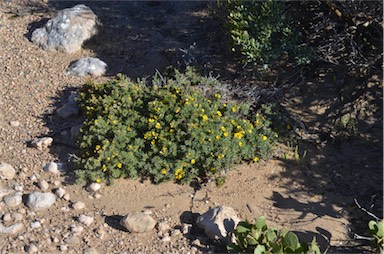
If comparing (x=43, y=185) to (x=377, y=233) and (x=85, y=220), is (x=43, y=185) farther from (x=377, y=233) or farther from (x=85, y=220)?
(x=377, y=233)

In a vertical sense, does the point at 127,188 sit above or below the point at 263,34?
below

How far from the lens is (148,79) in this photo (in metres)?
6.25

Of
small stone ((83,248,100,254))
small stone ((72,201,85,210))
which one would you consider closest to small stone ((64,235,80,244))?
small stone ((83,248,100,254))

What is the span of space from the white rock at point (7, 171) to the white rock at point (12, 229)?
0.59 m

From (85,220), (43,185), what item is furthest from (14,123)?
(85,220)

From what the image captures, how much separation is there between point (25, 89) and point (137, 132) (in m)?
1.58

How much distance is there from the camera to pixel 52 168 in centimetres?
516

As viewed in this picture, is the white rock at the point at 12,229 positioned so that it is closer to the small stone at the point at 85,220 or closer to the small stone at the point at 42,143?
the small stone at the point at 85,220

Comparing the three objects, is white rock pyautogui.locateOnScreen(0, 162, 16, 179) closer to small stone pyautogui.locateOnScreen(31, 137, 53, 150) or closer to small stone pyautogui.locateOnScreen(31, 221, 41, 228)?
small stone pyautogui.locateOnScreen(31, 137, 53, 150)

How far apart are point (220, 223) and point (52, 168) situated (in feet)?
5.09

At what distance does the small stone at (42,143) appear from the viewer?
213 inches

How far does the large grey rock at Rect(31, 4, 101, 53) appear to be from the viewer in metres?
6.75

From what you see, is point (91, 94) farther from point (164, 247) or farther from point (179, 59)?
point (164, 247)

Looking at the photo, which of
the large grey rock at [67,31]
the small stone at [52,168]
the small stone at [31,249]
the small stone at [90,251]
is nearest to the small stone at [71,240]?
the small stone at [90,251]
